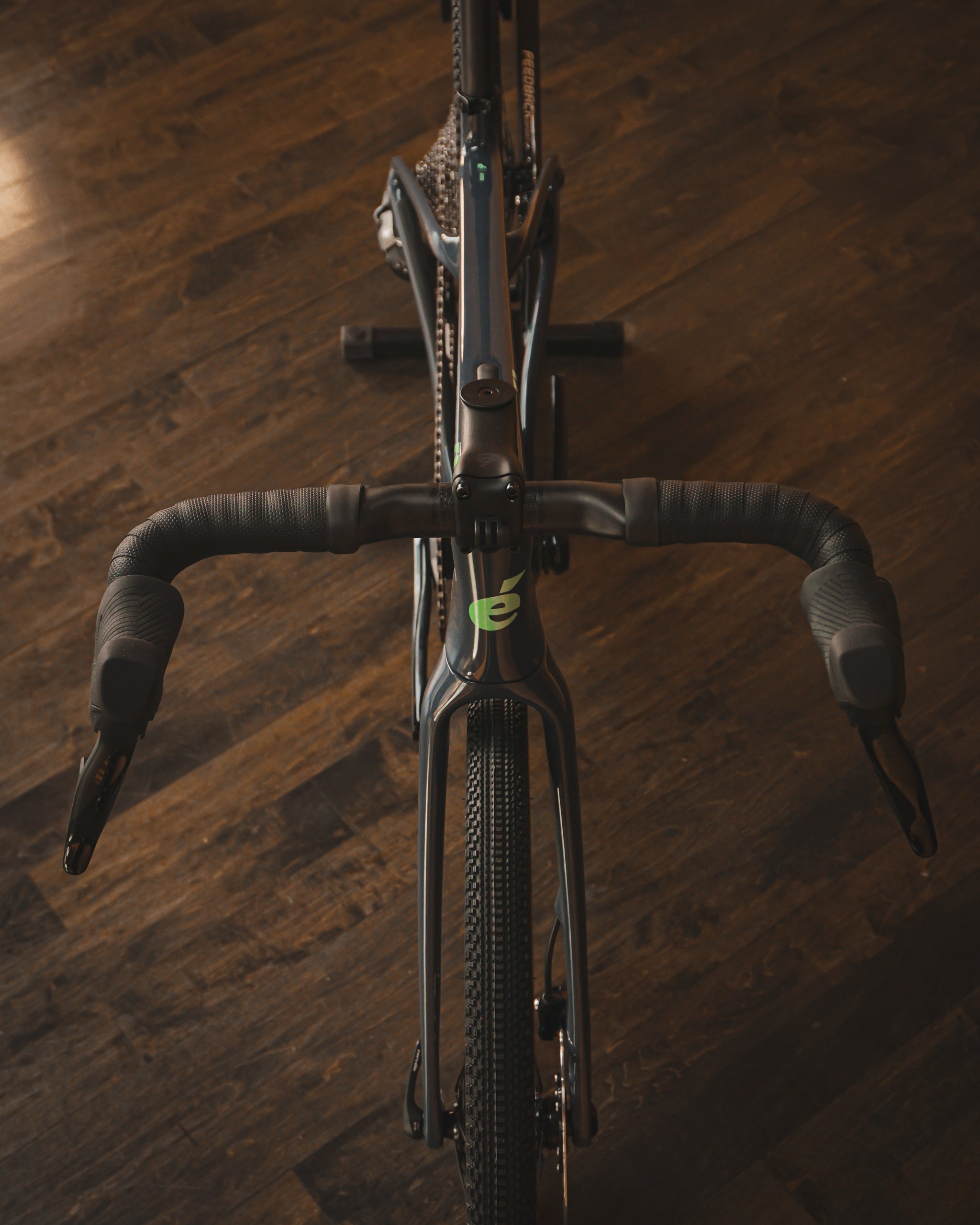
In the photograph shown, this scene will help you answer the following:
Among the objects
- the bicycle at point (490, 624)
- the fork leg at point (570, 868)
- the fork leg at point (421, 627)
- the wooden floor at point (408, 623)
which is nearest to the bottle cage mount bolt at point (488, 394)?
the bicycle at point (490, 624)

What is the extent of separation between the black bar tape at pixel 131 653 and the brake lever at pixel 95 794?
0.01 m

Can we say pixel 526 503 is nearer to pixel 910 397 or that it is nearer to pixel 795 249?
pixel 910 397

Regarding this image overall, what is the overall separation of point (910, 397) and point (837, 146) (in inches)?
24.0

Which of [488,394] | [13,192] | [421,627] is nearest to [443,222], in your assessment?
[421,627]

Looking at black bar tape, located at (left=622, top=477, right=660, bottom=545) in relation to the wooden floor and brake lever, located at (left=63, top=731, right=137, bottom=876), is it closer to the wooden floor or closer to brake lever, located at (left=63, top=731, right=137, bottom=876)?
brake lever, located at (left=63, top=731, right=137, bottom=876)

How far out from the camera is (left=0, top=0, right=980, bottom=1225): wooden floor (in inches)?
51.8

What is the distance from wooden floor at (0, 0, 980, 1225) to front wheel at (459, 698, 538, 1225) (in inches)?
12.7

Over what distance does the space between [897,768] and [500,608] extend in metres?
0.36

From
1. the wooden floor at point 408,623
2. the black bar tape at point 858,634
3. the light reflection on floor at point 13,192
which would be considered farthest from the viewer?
the light reflection on floor at point 13,192

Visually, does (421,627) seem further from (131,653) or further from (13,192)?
(13,192)

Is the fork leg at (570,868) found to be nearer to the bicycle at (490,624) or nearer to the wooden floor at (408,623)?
the bicycle at (490,624)

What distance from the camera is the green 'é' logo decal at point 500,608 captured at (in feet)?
→ 3.18

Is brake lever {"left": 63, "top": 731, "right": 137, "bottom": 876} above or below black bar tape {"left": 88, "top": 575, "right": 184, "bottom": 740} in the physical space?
below

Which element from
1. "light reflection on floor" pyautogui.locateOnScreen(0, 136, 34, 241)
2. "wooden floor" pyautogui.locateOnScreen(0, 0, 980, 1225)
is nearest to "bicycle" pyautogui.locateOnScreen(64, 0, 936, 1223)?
"wooden floor" pyautogui.locateOnScreen(0, 0, 980, 1225)
